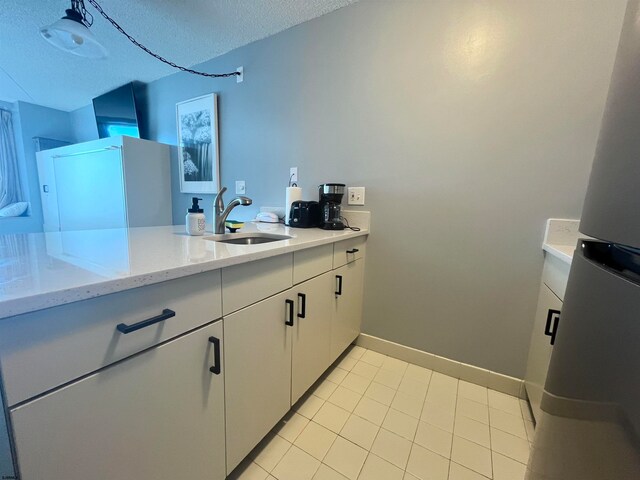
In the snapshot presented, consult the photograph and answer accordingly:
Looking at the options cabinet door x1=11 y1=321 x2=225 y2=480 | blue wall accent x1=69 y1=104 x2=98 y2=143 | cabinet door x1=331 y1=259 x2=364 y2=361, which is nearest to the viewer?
cabinet door x1=11 y1=321 x2=225 y2=480

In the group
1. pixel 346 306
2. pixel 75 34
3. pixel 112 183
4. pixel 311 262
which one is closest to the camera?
pixel 311 262

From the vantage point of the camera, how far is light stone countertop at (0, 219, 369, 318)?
0.44 meters

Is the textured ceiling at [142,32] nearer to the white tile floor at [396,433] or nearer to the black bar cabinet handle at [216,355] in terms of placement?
the black bar cabinet handle at [216,355]

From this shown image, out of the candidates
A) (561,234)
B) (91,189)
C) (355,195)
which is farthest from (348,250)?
(91,189)

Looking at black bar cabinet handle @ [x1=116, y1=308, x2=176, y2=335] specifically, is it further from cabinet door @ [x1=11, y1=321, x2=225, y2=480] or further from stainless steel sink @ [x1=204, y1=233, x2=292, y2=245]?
stainless steel sink @ [x1=204, y1=233, x2=292, y2=245]

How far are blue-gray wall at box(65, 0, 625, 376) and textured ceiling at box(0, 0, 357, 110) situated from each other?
182 mm

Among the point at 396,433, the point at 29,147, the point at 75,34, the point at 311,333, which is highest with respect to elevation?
the point at 75,34

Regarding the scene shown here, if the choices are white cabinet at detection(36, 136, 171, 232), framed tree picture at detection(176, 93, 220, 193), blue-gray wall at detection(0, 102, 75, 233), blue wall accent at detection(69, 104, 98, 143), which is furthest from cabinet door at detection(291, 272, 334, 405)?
blue-gray wall at detection(0, 102, 75, 233)

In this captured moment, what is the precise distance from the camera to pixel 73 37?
4.68 ft

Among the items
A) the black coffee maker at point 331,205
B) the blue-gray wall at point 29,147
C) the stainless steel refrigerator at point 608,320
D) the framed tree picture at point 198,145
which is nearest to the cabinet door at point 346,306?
the black coffee maker at point 331,205

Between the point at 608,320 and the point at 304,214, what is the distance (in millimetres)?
1450

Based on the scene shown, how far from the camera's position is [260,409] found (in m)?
0.98

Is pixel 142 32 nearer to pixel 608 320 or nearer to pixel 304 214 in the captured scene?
pixel 304 214

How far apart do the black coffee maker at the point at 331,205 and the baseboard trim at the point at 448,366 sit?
2.78ft
